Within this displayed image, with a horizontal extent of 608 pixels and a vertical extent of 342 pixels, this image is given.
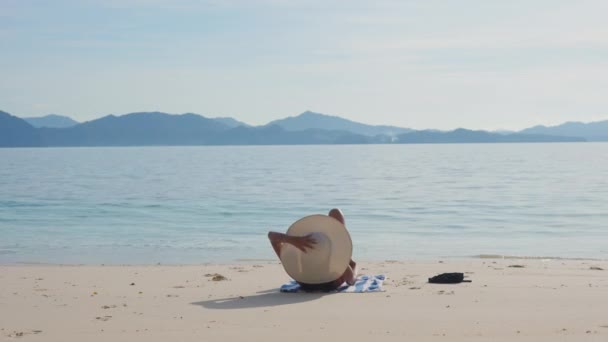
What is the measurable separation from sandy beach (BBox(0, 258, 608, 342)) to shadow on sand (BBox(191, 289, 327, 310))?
0.04 feet

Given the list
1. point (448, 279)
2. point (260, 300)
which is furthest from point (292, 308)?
point (448, 279)

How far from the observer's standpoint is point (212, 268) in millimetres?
13148

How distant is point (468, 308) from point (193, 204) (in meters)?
22.9

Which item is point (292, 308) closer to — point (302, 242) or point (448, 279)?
point (302, 242)

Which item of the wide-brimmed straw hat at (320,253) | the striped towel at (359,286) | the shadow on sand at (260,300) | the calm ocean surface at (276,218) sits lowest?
the calm ocean surface at (276,218)

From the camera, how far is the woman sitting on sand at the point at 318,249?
381 inches

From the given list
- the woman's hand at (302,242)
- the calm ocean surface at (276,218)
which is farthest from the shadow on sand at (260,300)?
the calm ocean surface at (276,218)

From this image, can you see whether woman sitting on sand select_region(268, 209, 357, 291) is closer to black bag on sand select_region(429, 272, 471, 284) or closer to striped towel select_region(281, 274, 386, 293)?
striped towel select_region(281, 274, 386, 293)

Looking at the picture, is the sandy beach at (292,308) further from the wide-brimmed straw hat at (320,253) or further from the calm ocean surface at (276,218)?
the calm ocean surface at (276,218)

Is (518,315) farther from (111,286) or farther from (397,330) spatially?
(111,286)

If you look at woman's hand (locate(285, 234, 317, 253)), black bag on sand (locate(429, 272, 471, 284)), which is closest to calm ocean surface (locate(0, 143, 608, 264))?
black bag on sand (locate(429, 272, 471, 284))

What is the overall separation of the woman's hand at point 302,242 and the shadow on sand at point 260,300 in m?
0.57

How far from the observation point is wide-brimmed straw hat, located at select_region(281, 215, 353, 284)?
9711 millimetres

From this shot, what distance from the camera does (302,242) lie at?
966cm
